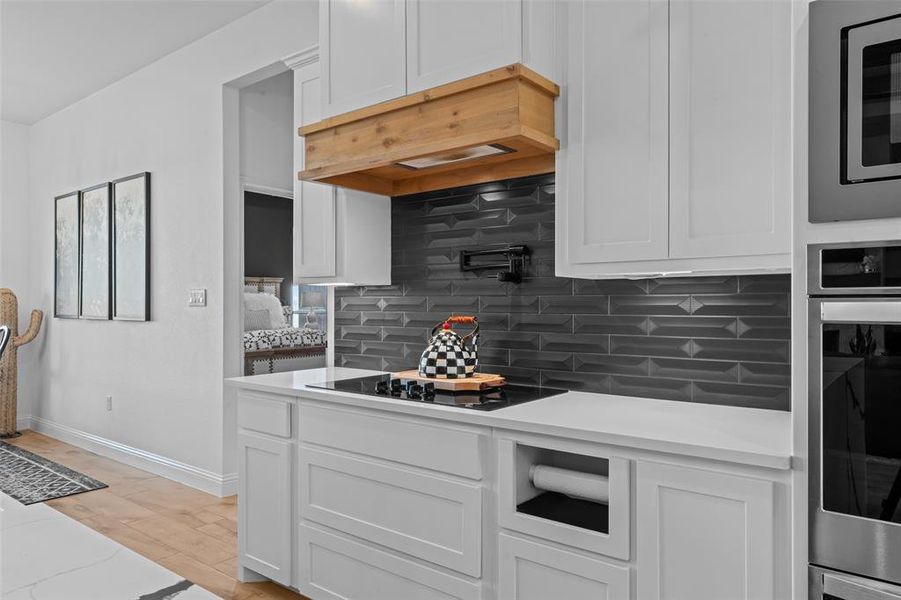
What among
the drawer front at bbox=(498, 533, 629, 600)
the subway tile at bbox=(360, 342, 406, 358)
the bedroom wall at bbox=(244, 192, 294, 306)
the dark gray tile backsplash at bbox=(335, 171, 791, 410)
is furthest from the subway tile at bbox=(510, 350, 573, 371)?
the bedroom wall at bbox=(244, 192, 294, 306)

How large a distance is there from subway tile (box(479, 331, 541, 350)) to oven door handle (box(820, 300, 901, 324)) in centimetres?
127

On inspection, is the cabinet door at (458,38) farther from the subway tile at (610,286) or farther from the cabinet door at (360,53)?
the subway tile at (610,286)

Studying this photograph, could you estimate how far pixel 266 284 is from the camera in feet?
21.7

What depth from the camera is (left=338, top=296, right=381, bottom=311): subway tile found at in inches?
122

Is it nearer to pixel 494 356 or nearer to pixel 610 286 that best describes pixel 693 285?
pixel 610 286

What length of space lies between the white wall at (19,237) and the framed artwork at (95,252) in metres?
1.20

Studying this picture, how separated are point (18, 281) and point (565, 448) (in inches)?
243

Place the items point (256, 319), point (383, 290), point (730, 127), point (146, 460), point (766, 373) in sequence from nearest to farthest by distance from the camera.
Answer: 1. point (730, 127)
2. point (766, 373)
3. point (383, 290)
4. point (146, 460)
5. point (256, 319)

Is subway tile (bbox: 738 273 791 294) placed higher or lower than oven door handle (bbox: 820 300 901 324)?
higher

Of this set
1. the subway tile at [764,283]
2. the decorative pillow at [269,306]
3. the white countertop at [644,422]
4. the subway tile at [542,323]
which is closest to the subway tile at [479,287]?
the subway tile at [542,323]

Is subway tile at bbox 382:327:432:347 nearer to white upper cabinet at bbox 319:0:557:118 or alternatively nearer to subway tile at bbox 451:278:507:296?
subway tile at bbox 451:278:507:296

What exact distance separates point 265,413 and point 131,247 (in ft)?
9.03

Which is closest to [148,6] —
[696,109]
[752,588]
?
[696,109]

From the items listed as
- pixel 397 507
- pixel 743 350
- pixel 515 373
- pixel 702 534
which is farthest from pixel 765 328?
pixel 397 507
